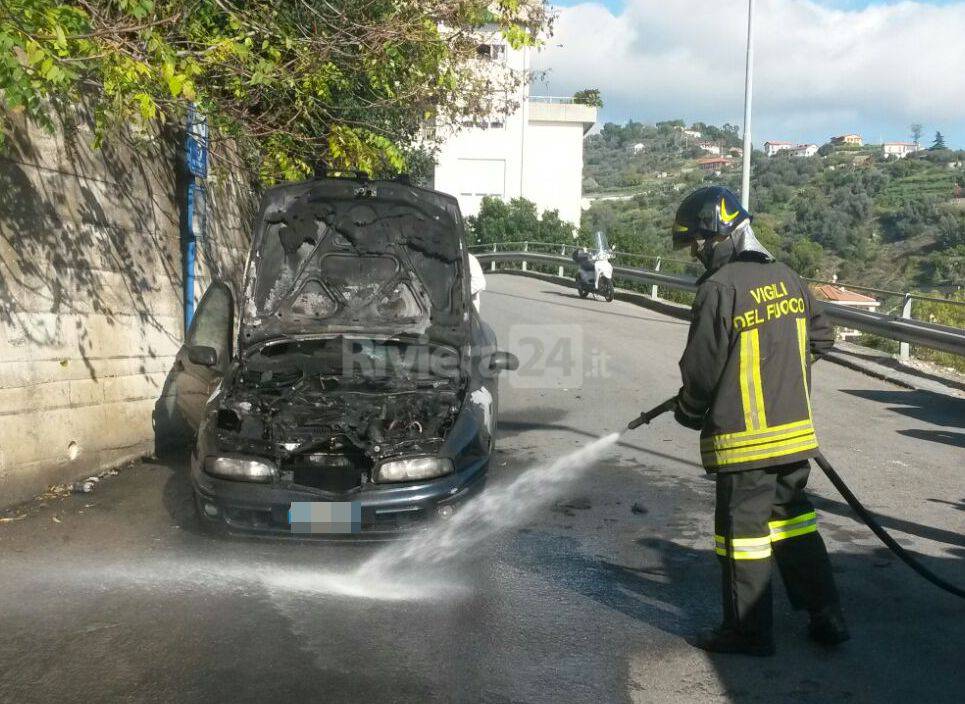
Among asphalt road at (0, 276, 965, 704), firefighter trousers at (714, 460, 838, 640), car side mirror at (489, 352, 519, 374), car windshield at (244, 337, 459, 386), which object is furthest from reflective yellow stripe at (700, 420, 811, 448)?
car side mirror at (489, 352, 519, 374)

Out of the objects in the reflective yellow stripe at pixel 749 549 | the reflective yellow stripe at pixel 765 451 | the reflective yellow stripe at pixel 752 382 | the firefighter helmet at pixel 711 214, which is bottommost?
the reflective yellow stripe at pixel 749 549

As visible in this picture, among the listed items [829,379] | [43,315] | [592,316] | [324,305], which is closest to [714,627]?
[324,305]

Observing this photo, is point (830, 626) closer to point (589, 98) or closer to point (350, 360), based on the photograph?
point (350, 360)

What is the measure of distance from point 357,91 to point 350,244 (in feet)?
15.5

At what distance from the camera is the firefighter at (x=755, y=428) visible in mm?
3957

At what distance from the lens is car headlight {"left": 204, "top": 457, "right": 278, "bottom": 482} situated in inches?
206

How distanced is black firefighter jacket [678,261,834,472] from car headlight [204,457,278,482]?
2482mm

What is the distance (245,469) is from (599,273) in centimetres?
1773

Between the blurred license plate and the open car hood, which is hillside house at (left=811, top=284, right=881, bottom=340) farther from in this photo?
→ the blurred license plate

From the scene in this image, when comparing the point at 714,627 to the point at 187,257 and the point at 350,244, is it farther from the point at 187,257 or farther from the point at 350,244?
the point at 187,257

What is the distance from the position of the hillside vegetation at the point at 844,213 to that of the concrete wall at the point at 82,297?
34.0ft

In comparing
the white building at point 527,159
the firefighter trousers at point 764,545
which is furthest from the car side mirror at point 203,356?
the white building at point 527,159

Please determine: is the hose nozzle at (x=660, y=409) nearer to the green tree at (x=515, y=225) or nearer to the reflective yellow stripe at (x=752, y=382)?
the reflective yellow stripe at (x=752, y=382)

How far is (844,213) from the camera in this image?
2019 inches
